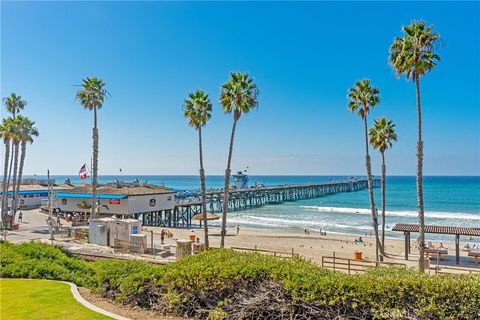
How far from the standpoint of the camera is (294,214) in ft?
218

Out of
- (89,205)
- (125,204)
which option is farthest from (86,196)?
(125,204)

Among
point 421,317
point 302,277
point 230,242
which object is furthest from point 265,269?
point 230,242

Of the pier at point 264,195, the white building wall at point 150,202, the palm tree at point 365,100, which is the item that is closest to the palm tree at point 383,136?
the palm tree at point 365,100

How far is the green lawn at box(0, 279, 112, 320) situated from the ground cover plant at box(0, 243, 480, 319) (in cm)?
122

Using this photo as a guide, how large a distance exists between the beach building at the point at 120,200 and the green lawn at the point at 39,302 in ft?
85.4

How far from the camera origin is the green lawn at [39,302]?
8172 mm

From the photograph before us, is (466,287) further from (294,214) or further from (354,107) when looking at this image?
(294,214)

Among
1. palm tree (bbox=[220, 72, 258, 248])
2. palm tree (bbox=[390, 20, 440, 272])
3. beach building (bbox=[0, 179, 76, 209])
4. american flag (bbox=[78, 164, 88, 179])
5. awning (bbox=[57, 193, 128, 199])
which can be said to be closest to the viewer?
palm tree (bbox=[390, 20, 440, 272])

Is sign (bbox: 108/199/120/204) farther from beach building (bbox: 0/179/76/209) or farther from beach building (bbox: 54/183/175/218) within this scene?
beach building (bbox: 0/179/76/209)

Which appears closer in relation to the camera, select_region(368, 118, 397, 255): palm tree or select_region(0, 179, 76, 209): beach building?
select_region(368, 118, 397, 255): palm tree

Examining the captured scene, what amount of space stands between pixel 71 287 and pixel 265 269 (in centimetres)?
633

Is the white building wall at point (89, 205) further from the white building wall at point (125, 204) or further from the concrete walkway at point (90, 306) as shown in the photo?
the concrete walkway at point (90, 306)

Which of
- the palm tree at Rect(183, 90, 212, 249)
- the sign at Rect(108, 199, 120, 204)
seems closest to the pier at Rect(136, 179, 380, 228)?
the sign at Rect(108, 199, 120, 204)

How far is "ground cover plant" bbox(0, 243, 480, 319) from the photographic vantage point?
7457 millimetres
